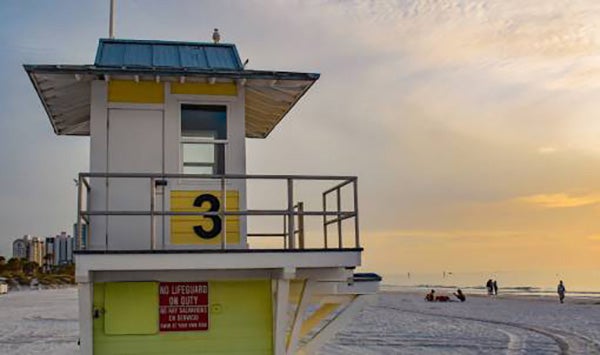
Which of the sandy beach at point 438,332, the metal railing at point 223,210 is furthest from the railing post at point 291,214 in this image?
the sandy beach at point 438,332

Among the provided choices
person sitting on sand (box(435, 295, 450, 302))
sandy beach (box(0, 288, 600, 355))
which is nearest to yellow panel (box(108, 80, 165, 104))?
sandy beach (box(0, 288, 600, 355))

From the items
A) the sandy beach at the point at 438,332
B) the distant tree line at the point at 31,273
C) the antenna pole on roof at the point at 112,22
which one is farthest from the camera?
the distant tree line at the point at 31,273

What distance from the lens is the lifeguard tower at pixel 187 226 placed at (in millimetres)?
9766

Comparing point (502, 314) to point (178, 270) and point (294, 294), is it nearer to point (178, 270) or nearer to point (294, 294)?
point (294, 294)

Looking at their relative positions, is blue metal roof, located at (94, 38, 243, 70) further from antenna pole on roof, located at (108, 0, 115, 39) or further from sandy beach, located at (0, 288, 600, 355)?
sandy beach, located at (0, 288, 600, 355)

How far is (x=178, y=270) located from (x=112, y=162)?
6.78ft

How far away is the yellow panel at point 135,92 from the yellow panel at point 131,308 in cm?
282

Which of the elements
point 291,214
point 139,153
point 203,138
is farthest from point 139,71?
point 291,214

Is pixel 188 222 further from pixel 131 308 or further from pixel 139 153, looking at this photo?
pixel 131 308

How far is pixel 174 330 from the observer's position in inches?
402

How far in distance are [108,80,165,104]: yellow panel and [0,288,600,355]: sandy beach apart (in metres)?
7.27

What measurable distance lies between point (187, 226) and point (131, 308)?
1.43 m

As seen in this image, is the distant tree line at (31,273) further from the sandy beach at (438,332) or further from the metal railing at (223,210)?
the metal railing at (223,210)

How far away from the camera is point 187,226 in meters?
10.4
